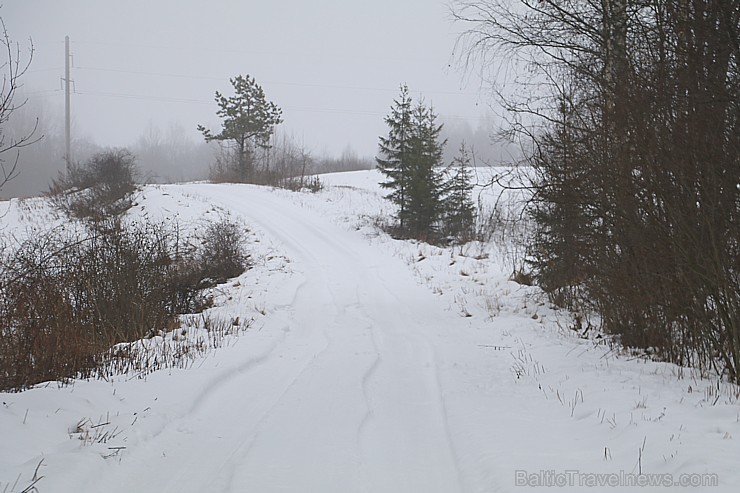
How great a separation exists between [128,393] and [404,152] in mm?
20184

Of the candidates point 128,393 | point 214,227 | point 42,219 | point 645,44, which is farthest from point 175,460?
point 42,219

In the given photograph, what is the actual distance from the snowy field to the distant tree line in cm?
60

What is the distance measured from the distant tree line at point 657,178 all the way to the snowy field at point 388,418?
605 mm

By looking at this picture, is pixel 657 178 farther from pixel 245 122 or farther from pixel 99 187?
pixel 245 122

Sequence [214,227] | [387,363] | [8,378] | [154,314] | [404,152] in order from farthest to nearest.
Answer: [404,152]
[214,227]
[154,314]
[387,363]
[8,378]

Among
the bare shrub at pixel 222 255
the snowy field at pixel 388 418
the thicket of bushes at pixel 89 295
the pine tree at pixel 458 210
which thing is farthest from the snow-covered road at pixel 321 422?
the pine tree at pixel 458 210

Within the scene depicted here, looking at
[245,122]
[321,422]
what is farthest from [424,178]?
[245,122]

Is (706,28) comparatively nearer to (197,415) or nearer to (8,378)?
(197,415)

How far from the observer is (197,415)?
471cm

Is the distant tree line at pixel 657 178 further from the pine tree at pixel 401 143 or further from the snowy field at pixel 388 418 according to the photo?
the pine tree at pixel 401 143

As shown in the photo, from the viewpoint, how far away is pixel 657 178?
17.2 ft

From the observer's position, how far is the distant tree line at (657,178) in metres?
4.80

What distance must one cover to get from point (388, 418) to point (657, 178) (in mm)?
3552

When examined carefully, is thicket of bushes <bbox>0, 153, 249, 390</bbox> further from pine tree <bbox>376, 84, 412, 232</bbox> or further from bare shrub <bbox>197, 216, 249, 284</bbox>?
pine tree <bbox>376, 84, 412, 232</bbox>
